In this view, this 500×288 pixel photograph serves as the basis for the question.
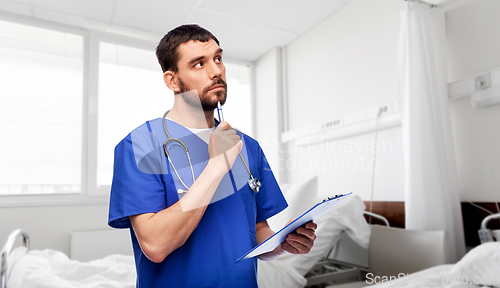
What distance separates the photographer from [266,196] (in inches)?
28.5

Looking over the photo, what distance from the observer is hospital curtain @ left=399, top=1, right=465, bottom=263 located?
1.90 metres

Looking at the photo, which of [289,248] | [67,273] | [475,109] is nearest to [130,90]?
[289,248]

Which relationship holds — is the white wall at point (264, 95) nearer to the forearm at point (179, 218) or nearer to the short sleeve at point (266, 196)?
the short sleeve at point (266, 196)

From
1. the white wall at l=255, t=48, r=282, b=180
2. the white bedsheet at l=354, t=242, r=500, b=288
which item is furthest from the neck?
the white bedsheet at l=354, t=242, r=500, b=288

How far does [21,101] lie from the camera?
2.62 metres

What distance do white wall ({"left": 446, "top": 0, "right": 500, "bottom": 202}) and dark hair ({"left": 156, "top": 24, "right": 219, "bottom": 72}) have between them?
6.42 feet

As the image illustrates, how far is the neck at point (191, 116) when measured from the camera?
1.77 ft

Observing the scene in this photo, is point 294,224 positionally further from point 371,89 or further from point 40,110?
point 40,110

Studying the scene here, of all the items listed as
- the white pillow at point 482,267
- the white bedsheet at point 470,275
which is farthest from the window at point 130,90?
the white pillow at point 482,267

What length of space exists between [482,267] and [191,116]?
1440mm

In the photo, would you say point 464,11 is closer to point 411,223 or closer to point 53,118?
point 411,223

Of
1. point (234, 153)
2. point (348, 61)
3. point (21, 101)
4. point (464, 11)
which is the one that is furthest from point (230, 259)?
point (21, 101)

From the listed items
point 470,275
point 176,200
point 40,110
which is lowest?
point 470,275

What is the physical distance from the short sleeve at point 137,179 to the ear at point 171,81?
9 centimetres
